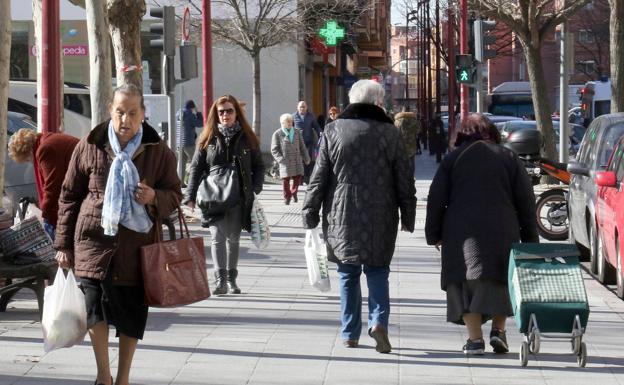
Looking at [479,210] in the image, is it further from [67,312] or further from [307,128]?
[307,128]

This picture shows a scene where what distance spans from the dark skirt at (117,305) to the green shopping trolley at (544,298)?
2.38 metres

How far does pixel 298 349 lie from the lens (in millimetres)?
8750

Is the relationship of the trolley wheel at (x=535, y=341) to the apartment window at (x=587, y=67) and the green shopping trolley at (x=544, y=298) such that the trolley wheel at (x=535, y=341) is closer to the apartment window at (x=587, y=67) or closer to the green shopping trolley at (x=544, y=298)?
the green shopping trolley at (x=544, y=298)

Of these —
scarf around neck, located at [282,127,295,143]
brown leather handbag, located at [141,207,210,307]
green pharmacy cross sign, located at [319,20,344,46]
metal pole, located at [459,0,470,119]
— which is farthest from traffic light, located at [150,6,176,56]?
green pharmacy cross sign, located at [319,20,344,46]

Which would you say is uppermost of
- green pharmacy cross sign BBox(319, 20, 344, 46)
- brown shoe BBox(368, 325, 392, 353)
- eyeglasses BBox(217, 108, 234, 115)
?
green pharmacy cross sign BBox(319, 20, 344, 46)

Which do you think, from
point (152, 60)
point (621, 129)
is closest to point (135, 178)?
point (621, 129)

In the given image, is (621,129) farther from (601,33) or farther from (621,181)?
(601,33)

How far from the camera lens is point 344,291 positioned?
28.4 feet

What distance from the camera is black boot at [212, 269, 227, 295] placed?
1142cm

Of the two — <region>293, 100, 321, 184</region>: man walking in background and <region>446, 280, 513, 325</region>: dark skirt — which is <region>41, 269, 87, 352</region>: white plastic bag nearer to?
<region>446, 280, 513, 325</region>: dark skirt

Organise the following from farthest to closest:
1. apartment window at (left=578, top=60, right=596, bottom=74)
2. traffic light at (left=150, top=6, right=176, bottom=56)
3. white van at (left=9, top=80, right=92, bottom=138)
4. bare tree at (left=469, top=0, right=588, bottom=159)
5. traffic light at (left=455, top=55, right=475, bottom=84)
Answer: apartment window at (left=578, top=60, right=596, bottom=74) → traffic light at (left=455, top=55, right=475, bottom=84) → bare tree at (left=469, top=0, right=588, bottom=159) → white van at (left=9, top=80, right=92, bottom=138) → traffic light at (left=150, top=6, right=176, bottom=56)

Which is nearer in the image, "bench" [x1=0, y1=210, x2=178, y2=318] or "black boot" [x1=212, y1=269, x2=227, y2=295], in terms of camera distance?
"bench" [x1=0, y1=210, x2=178, y2=318]

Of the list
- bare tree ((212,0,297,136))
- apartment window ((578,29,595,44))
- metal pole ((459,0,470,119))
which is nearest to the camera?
metal pole ((459,0,470,119))

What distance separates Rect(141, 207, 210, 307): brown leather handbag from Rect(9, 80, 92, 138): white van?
20369 millimetres
